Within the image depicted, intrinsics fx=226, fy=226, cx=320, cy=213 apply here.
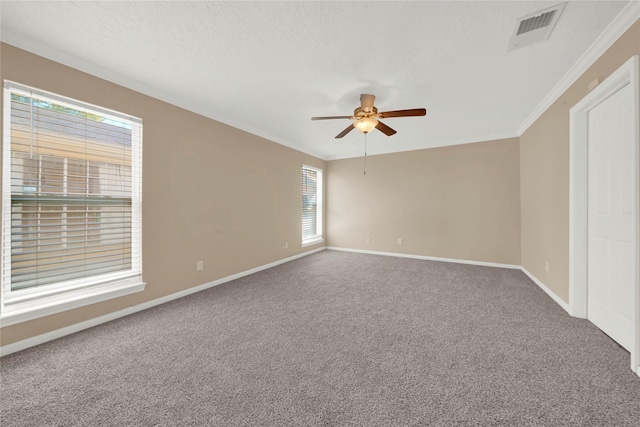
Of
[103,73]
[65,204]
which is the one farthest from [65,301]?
[103,73]

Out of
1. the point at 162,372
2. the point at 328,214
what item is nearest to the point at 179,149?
the point at 162,372

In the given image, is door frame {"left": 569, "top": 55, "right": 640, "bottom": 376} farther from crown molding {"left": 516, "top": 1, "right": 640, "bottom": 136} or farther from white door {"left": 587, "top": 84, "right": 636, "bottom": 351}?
crown molding {"left": 516, "top": 1, "right": 640, "bottom": 136}

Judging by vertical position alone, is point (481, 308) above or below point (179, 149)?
below

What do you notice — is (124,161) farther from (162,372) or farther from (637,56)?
(637,56)

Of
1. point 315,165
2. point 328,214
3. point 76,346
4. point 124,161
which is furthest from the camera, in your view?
point 328,214

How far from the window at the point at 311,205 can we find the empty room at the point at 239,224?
199 cm

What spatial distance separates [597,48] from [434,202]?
3.14 metres

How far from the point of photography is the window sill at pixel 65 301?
5.96 feet

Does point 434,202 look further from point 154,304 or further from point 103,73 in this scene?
point 103,73

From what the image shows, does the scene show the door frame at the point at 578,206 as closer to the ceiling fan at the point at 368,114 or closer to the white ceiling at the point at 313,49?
the white ceiling at the point at 313,49

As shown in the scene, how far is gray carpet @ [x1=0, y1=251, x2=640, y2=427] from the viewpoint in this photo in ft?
4.13

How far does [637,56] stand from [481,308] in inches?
94.1

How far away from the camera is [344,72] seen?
2.24 metres

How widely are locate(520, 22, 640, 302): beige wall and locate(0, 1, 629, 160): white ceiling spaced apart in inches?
8.6
